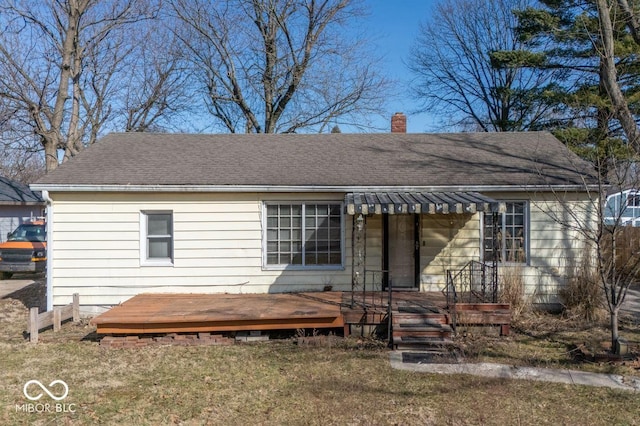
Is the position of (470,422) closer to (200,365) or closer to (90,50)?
(200,365)

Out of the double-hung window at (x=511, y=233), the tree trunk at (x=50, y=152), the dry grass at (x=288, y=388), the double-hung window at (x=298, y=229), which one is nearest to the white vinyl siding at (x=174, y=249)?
the double-hung window at (x=298, y=229)

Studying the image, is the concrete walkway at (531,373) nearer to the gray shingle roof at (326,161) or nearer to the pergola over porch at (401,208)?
the pergola over porch at (401,208)

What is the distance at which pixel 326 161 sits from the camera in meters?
10.7

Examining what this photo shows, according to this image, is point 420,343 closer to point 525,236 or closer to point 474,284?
point 474,284

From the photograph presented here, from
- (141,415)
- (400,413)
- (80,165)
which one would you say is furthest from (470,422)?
(80,165)

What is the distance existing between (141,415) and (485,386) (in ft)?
13.7

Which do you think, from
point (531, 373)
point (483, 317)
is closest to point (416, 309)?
point (483, 317)

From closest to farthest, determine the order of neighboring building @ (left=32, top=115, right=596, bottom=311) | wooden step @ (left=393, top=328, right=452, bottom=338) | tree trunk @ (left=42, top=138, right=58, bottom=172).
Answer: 1. wooden step @ (left=393, top=328, right=452, bottom=338)
2. neighboring building @ (left=32, top=115, right=596, bottom=311)
3. tree trunk @ (left=42, top=138, right=58, bottom=172)

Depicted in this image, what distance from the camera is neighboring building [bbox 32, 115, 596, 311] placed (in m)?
9.29

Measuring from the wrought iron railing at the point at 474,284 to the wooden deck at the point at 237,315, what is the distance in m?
0.52

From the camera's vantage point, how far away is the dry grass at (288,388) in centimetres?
480

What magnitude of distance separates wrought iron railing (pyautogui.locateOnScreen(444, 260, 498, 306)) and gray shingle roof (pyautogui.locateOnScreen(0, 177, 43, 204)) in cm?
2068

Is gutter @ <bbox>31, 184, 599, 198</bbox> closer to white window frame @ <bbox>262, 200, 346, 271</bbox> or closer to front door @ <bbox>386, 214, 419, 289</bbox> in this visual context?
white window frame @ <bbox>262, 200, 346, 271</bbox>

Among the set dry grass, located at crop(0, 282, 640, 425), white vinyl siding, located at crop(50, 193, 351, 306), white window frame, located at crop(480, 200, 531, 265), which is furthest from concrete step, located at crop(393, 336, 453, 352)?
white window frame, located at crop(480, 200, 531, 265)
